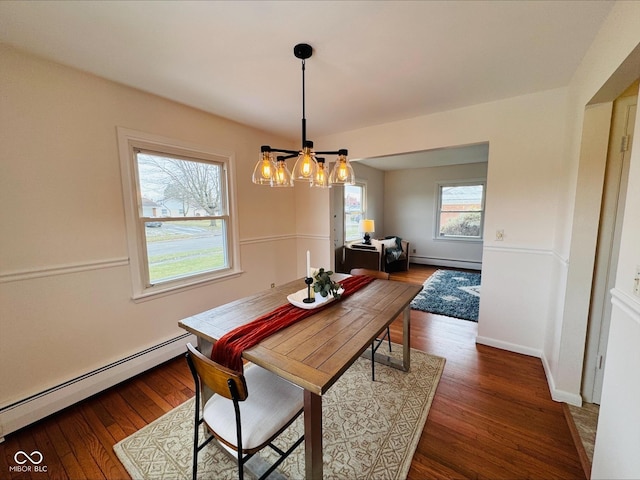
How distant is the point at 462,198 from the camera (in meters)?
6.06

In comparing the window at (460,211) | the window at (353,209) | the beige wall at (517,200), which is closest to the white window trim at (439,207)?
the window at (460,211)

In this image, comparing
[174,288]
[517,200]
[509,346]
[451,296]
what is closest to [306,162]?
[174,288]

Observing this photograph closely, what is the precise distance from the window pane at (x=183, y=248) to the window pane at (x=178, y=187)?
12 centimetres

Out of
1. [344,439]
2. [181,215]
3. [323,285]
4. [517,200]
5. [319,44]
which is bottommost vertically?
[344,439]

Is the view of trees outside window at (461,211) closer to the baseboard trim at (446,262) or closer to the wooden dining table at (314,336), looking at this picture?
the baseboard trim at (446,262)

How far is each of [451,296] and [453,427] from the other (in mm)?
2693

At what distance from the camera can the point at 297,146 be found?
3.90 m

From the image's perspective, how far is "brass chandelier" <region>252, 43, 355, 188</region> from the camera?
1.62 meters

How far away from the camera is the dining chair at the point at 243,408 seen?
104cm

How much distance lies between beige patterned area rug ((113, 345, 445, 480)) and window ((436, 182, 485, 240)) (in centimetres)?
483

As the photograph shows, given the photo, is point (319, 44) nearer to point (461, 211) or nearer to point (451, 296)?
point (451, 296)

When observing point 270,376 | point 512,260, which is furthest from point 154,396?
point 512,260

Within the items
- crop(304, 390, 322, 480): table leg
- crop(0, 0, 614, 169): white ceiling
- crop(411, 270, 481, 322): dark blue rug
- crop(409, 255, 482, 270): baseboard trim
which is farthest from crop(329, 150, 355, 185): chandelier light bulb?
crop(409, 255, 482, 270): baseboard trim

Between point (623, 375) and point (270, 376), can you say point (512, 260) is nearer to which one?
point (623, 375)
